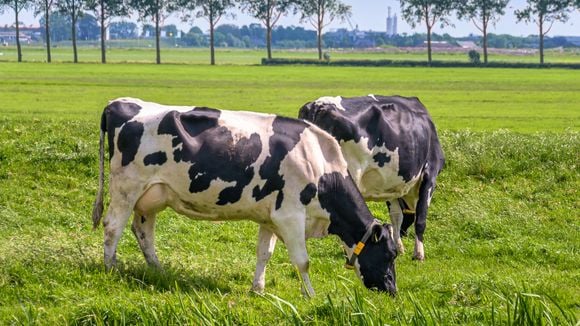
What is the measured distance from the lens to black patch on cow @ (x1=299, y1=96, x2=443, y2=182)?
1369cm

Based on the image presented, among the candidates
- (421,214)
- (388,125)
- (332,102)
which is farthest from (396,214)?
(332,102)

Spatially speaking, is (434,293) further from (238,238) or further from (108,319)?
(238,238)

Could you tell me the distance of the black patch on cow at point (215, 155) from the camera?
10961 mm

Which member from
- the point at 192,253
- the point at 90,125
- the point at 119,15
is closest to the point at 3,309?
the point at 192,253

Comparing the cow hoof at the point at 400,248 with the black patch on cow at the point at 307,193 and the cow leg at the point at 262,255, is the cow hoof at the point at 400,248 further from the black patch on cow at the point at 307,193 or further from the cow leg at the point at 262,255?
the black patch on cow at the point at 307,193

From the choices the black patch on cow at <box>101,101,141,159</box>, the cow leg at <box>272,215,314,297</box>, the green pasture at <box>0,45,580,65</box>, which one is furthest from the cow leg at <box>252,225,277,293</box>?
the green pasture at <box>0,45,580,65</box>

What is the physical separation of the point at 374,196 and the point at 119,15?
9643cm

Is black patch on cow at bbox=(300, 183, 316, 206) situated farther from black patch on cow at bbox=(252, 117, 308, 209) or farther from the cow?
black patch on cow at bbox=(252, 117, 308, 209)

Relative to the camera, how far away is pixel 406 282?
11.5 metres

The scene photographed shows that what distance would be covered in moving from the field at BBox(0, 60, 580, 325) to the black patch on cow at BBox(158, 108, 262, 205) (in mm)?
969

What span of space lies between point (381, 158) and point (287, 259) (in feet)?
6.40

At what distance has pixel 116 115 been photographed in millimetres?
11281

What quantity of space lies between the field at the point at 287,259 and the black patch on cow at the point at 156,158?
3.63 feet

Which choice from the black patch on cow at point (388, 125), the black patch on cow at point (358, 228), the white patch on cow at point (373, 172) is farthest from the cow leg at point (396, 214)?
the black patch on cow at point (358, 228)
